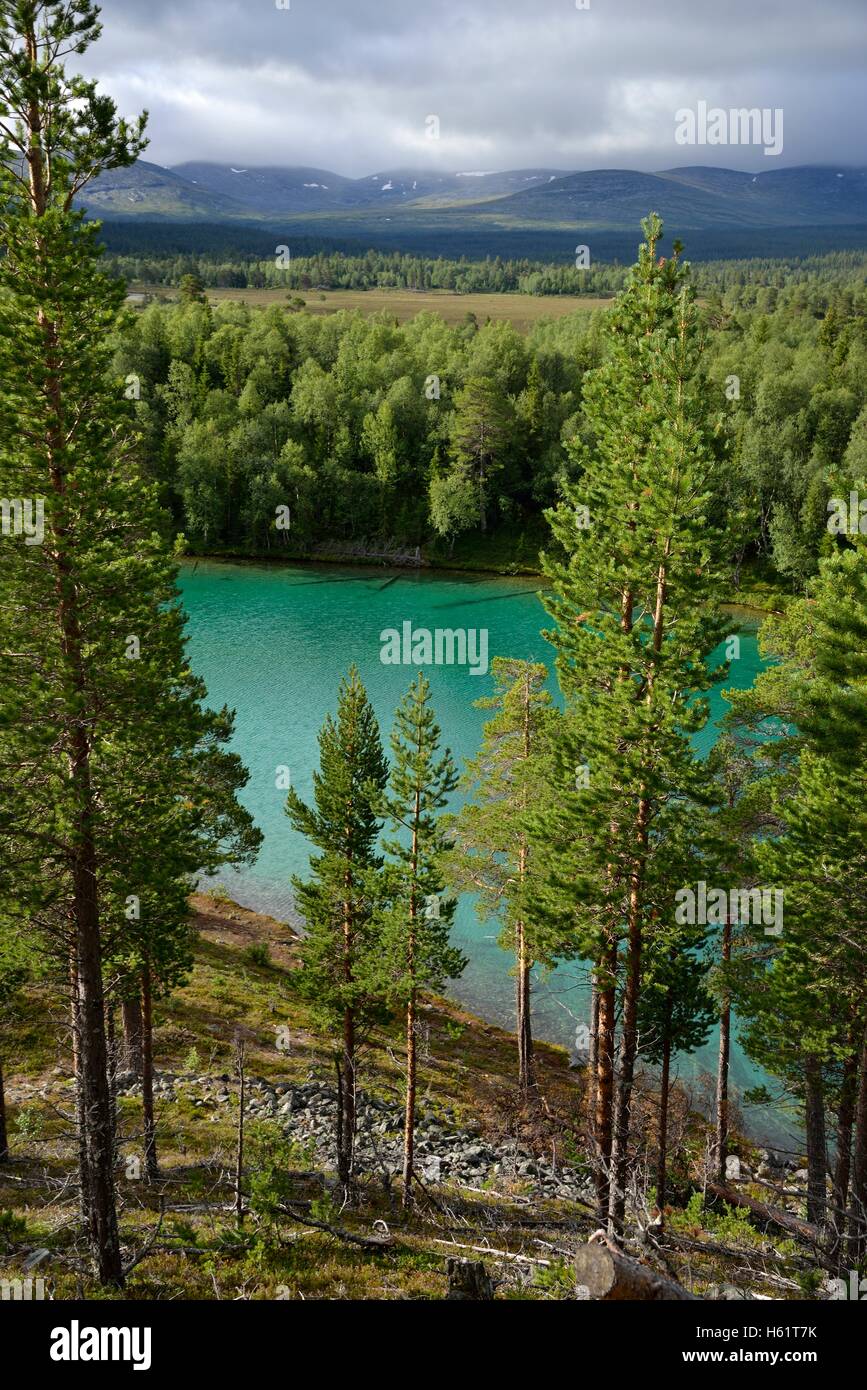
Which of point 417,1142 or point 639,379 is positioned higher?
point 639,379

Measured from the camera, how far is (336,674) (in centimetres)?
6078

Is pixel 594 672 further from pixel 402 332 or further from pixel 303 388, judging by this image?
pixel 402 332

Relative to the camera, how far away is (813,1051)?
54.0 feet

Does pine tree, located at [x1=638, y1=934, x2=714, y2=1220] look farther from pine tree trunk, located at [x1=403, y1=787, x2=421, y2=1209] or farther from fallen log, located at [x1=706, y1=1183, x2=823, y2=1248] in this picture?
pine tree trunk, located at [x1=403, y1=787, x2=421, y2=1209]

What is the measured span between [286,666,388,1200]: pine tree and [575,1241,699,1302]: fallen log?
12069mm

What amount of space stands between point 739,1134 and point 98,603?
24692mm

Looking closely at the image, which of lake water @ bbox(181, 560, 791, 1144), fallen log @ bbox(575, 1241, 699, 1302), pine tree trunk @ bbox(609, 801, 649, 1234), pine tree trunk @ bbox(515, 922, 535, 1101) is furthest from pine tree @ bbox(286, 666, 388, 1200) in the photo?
→ fallen log @ bbox(575, 1241, 699, 1302)

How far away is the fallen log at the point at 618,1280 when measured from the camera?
970 cm

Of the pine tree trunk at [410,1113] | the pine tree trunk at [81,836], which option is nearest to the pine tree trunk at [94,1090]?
the pine tree trunk at [81,836]

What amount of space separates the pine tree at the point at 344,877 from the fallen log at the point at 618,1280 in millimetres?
12069

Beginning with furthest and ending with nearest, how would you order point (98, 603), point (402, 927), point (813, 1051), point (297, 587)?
point (297, 587)
point (402, 927)
point (813, 1051)
point (98, 603)

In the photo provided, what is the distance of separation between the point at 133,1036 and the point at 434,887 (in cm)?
1041

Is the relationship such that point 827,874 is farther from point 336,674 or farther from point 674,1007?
point 336,674
